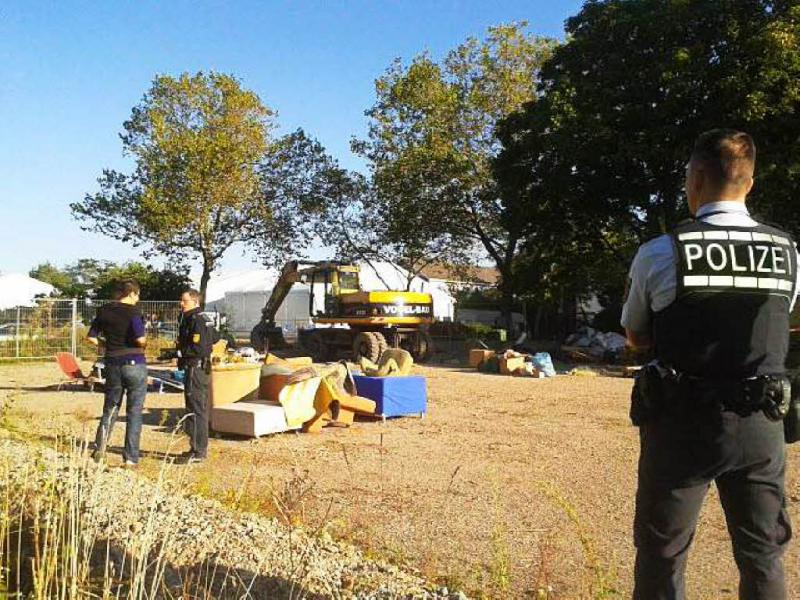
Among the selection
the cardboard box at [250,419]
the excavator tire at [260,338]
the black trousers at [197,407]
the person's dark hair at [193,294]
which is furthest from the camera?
the excavator tire at [260,338]

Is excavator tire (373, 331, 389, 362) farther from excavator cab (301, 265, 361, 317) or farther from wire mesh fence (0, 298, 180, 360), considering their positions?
wire mesh fence (0, 298, 180, 360)

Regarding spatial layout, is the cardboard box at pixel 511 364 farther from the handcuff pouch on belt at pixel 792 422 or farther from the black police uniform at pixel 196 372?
the handcuff pouch on belt at pixel 792 422

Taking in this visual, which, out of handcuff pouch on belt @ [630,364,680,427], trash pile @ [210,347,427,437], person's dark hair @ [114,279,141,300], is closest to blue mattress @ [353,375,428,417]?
trash pile @ [210,347,427,437]

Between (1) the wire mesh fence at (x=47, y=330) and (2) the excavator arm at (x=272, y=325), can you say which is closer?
(1) the wire mesh fence at (x=47, y=330)

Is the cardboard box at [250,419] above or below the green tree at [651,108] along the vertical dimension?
below

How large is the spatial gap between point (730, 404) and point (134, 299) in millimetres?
6063

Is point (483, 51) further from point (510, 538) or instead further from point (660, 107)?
point (510, 538)

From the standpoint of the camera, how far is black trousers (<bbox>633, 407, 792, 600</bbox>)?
244 cm

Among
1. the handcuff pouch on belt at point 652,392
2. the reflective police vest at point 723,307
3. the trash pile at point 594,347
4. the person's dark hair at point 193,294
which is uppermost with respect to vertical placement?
the person's dark hair at point 193,294

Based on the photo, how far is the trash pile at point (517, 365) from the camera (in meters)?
18.1

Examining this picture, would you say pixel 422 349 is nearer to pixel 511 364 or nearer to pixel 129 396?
pixel 511 364

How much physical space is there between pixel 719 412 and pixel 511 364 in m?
16.4

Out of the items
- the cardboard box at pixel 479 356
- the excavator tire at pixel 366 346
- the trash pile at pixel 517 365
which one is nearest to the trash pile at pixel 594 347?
the cardboard box at pixel 479 356

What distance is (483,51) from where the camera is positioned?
1241 inches
